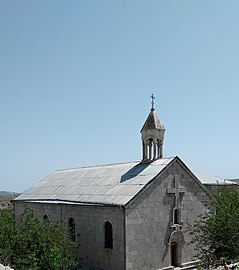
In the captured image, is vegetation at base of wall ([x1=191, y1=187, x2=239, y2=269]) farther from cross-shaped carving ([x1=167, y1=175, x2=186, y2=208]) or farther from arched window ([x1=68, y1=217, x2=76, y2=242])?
arched window ([x1=68, y1=217, x2=76, y2=242])

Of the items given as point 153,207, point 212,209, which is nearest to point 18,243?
point 153,207

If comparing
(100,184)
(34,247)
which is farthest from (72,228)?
(34,247)

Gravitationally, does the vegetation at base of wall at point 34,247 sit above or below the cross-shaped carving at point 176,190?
below

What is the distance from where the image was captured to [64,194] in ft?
89.8

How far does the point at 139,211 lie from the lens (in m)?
21.3

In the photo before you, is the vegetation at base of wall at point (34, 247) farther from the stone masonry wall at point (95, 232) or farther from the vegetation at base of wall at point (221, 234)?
the vegetation at base of wall at point (221, 234)

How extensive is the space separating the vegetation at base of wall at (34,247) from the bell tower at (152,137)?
8457 millimetres

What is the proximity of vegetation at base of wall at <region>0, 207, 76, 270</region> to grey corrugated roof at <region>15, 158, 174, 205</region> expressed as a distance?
388 centimetres

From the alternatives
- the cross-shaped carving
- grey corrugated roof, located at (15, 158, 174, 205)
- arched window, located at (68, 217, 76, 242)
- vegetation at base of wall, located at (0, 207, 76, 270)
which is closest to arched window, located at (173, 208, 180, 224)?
the cross-shaped carving

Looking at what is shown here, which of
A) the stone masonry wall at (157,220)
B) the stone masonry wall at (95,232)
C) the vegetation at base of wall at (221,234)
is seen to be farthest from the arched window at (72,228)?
the vegetation at base of wall at (221,234)

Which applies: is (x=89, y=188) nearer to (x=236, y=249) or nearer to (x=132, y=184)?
(x=132, y=184)

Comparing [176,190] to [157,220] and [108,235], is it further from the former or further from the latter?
Result: [108,235]

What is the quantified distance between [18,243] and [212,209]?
12.9 metres

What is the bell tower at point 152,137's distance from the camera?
2542 centimetres
